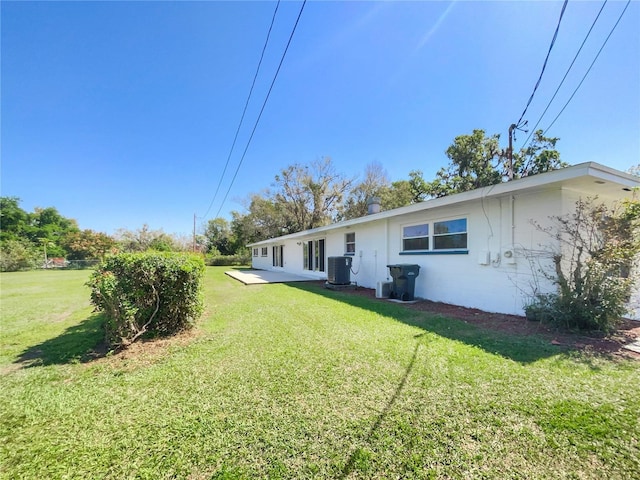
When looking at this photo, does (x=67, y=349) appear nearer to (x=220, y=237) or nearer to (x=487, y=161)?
(x=487, y=161)

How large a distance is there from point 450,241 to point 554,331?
2983 millimetres

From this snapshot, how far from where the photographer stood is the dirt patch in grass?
150 inches

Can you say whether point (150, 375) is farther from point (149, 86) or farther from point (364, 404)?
point (149, 86)

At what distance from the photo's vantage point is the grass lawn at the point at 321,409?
1806 mm

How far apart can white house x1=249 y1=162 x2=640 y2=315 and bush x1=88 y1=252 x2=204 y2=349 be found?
231 inches

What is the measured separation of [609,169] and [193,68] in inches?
433

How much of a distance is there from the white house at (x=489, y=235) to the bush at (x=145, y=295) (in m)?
5.86

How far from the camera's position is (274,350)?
3893 millimetres

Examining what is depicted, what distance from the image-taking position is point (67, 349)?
4.23 metres

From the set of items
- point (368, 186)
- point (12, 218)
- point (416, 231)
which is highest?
point (368, 186)

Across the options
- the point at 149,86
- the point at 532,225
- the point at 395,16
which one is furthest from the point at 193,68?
the point at 532,225

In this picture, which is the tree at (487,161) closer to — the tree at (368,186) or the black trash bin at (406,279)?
the tree at (368,186)

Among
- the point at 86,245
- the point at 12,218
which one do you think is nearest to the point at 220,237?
the point at 86,245

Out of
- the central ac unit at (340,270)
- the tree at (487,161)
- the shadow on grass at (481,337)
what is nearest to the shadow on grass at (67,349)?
the shadow on grass at (481,337)
